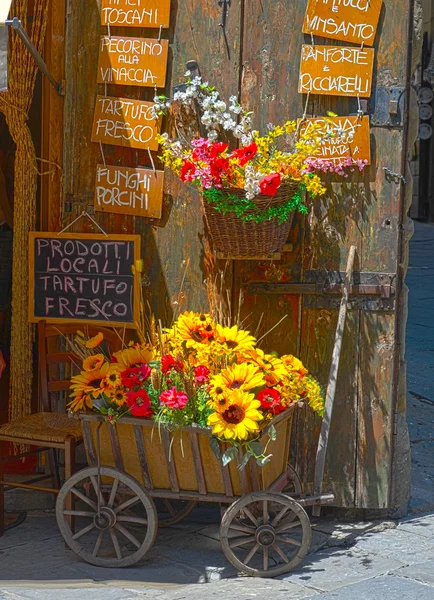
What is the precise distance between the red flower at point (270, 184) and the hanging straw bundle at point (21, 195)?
1569 mm

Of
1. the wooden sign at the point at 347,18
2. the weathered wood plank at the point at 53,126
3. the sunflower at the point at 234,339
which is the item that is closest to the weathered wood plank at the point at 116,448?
the sunflower at the point at 234,339

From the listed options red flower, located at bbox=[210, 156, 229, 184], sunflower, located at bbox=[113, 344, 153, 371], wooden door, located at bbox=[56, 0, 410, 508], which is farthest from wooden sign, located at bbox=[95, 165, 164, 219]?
sunflower, located at bbox=[113, 344, 153, 371]

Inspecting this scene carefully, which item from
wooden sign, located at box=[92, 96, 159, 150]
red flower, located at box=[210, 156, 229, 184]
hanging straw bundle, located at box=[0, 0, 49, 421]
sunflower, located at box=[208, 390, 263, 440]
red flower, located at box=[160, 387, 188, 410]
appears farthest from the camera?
hanging straw bundle, located at box=[0, 0, 49, 421]

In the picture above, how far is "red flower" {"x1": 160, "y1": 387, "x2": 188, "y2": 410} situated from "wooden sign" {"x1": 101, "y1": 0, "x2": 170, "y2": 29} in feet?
6.06

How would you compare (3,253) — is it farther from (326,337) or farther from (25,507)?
(326,337)

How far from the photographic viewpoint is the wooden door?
489cm

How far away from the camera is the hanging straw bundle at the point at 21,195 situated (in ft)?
17.5

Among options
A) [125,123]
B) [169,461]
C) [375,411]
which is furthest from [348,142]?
[169,461]

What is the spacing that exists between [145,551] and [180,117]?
2.05 metres

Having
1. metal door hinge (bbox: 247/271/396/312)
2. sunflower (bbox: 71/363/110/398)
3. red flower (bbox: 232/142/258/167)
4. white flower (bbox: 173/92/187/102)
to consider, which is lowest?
sunflower (bbox: 71/363/110/398)

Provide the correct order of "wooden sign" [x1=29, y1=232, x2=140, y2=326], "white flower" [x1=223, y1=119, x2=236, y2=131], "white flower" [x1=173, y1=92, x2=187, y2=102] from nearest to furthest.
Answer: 1. "white flower" [x1=223, y1=119, x2=236, y2=131]
2. "white flower" [x1=173, y1=92, x2=187, y2=102]
3. "wooden sign" [x1=29, y1=232, x2=140, y2=326]

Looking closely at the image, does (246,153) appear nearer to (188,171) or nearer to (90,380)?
(188,171)

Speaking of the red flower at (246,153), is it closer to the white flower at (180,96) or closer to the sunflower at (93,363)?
the white flower at (180,96)

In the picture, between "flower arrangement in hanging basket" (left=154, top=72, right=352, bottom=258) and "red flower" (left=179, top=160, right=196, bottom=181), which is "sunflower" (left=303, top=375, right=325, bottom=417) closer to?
"flower arrangement in hanging basket" (left=154, top=72, right=352, bottom=258)
